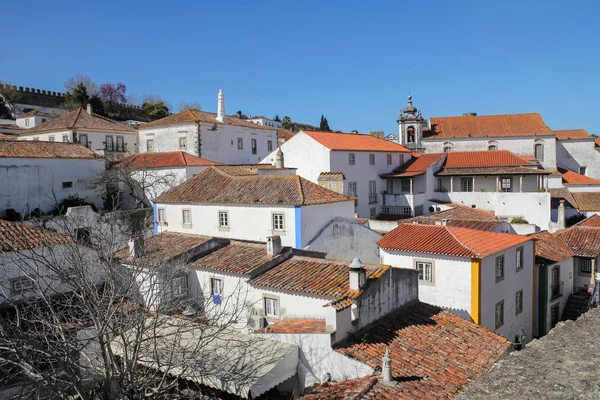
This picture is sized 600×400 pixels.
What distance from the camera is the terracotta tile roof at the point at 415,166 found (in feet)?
132

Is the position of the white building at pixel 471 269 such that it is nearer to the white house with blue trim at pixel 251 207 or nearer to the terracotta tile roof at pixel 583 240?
the white house with blue trim at pixel 251 207

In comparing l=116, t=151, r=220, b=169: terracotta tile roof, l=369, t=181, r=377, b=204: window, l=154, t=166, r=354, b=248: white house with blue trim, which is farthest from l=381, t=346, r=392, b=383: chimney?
l=369, t=181, r=377, b=204: window

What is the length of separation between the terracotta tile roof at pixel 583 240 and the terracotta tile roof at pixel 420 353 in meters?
15.2

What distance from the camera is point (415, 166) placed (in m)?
42.4

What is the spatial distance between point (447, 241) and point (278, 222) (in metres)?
8.04

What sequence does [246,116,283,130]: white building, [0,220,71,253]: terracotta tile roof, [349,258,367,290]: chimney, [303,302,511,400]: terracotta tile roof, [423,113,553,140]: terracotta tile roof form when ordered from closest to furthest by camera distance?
[303,302,511,400]: terracotta tile roof → [349,258,367,290]: chimney → [0,220,71,253]: terracotta tile roof → [423,113,553,140]: terracotta tile roof → [246,116,283,130]: white building

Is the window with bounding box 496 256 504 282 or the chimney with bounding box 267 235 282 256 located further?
the window with bounding box 496 256 504 282

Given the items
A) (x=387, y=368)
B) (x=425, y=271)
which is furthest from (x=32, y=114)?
(x=387, y=368)

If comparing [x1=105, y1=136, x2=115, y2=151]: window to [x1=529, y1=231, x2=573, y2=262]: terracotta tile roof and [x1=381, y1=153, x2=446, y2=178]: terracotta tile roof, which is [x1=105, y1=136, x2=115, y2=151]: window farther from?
[x1=529, y1=231, x2=573, y2=262]: terracotta tile roof

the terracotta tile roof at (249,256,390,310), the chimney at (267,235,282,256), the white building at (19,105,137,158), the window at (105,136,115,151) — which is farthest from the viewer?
the window at (105,136,115,151)

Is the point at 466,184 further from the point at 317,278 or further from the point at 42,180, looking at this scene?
the point at 42,180

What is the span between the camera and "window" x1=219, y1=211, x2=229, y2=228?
24391 millimetres

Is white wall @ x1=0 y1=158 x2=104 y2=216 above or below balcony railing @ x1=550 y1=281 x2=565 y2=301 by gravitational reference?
above

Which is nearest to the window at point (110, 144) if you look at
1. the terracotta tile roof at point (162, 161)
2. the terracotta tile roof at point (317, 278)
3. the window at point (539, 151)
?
the terracotta tile roof at point (162, 161)
